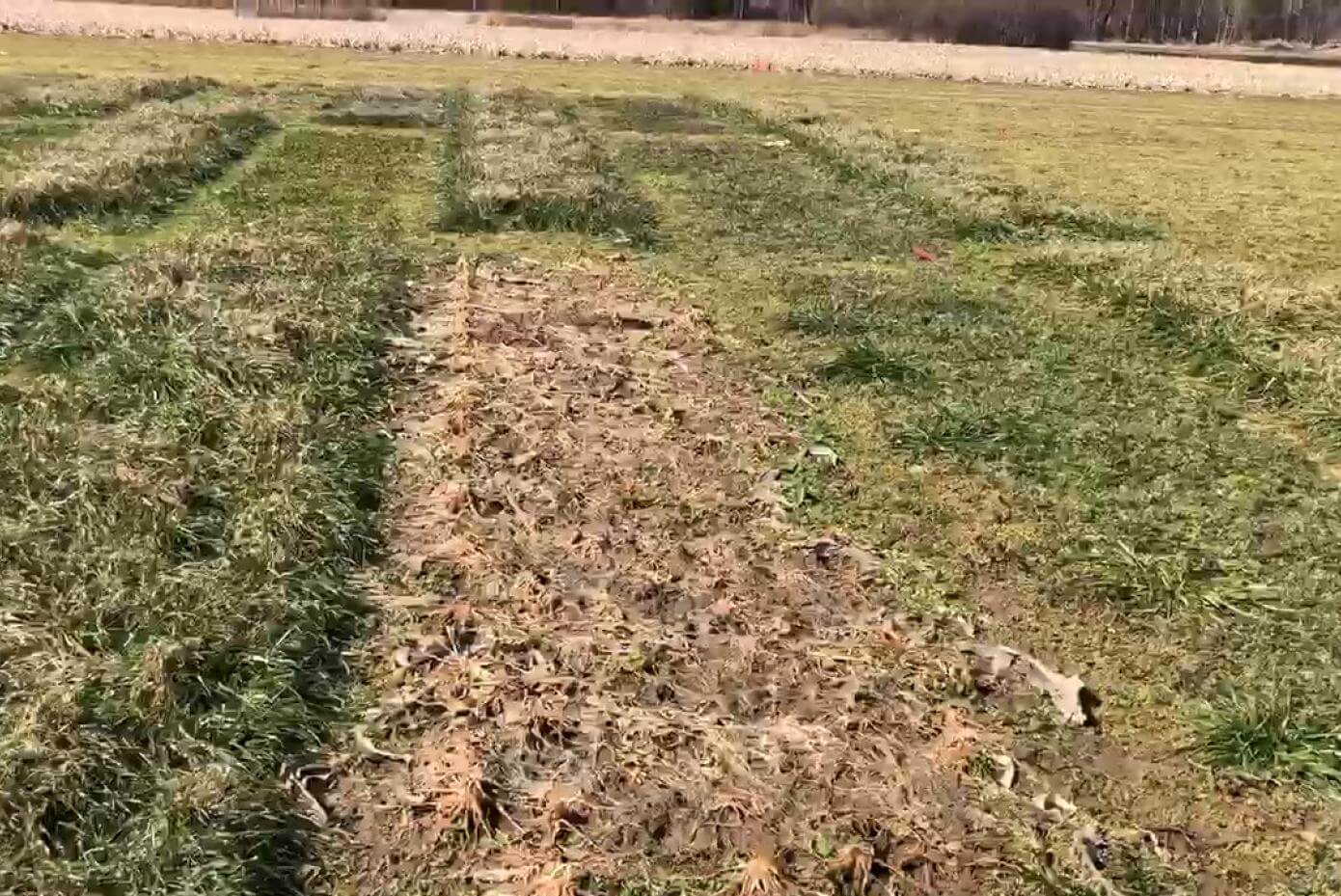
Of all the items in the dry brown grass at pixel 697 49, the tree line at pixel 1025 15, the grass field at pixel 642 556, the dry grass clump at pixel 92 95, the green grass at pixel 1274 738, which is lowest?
the green grass at pixel 1274 738

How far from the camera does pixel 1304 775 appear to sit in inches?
158

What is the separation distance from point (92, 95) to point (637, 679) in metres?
16.2

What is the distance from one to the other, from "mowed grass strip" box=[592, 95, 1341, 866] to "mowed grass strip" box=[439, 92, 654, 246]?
656 millimetres

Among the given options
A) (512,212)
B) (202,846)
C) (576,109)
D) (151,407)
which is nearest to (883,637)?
(202,846)

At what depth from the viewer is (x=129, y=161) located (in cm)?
1189

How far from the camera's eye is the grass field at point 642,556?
3547 millimetres

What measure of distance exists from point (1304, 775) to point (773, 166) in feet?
40.1

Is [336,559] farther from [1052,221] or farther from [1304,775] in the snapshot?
[1052,221]

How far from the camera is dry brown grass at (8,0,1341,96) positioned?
33094 millimetres

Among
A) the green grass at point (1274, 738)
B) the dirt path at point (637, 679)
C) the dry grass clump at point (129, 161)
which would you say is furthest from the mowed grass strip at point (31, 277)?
the green grass at point (1274, 738)

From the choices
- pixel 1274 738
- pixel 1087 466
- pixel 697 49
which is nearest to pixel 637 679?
pixel 1274 738

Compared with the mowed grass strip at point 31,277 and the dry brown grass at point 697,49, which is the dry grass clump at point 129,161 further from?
the dry brown grass at point 697,49

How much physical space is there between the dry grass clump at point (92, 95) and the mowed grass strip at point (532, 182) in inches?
176

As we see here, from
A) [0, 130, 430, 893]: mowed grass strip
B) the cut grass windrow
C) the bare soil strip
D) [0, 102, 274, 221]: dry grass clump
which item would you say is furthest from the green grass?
[0, 102, 274, 221]: dry grass clump
